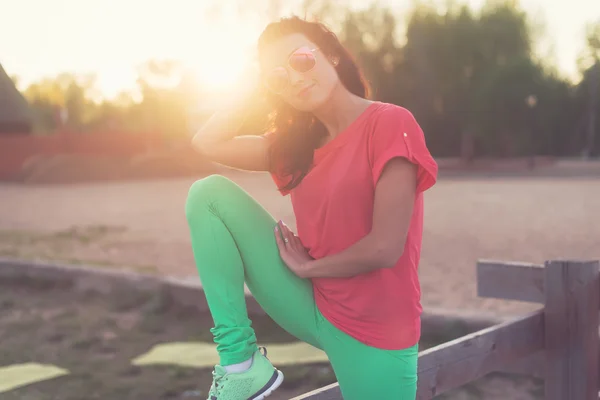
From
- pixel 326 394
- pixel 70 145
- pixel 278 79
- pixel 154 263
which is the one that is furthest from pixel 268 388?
pixel 70 145

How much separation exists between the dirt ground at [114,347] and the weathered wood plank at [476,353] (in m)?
0.69

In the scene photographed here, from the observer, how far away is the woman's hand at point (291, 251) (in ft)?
6.06

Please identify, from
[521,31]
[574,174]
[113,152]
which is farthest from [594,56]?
[113,152]

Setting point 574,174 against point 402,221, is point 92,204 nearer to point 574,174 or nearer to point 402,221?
point 402,221

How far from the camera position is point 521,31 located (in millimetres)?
37656

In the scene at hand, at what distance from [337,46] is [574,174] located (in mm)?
23866

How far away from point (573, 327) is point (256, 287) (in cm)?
135

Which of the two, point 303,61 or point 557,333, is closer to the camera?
point 303,61

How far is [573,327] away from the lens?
263cm

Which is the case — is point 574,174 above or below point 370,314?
below

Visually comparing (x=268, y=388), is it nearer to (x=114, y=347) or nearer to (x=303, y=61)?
(x=303, y=61)

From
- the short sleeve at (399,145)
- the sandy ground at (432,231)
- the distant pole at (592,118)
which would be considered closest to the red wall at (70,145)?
the sandy ground at (432,231)

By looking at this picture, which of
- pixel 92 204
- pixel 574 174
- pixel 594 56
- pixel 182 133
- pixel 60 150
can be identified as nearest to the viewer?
pixel 92 204

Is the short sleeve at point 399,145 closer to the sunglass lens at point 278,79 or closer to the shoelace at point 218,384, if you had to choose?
the sunglass lens at point 278,79
